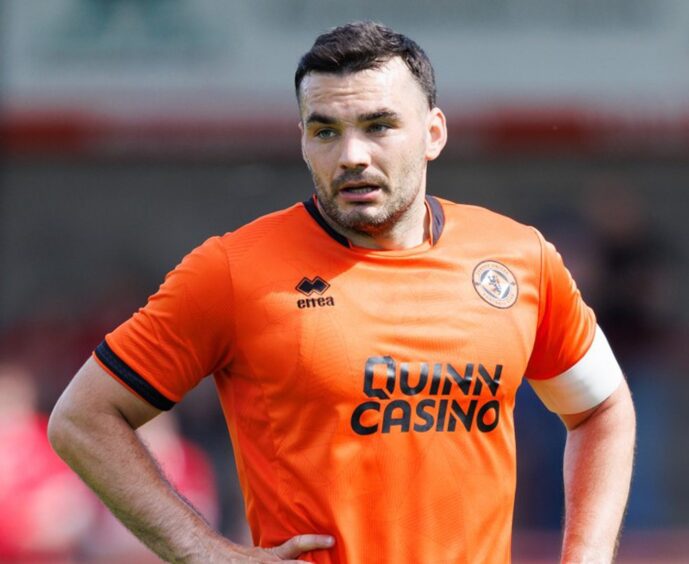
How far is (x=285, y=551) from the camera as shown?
353cm

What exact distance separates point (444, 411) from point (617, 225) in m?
7.18

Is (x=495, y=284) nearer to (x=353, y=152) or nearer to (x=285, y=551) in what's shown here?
(x=353, y=152)

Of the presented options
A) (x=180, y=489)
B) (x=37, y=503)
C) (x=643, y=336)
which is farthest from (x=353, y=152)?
(x=643, y=336)

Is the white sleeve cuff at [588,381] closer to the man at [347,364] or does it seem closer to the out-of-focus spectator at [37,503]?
the man at [347,364]

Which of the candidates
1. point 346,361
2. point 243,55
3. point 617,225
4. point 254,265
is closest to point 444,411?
point 346,361

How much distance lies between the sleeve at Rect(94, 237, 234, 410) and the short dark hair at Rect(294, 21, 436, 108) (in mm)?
511

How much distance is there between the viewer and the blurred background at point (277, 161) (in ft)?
32.8

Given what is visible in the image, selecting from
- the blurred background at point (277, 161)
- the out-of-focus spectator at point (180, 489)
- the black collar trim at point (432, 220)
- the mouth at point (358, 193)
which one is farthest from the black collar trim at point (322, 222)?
the blurred background at point (277, 161)

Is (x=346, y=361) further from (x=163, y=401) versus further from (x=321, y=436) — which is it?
(x=163, y=401)

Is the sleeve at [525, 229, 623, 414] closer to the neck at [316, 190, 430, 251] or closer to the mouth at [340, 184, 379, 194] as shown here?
the neck at [316, 190, 430, 251]

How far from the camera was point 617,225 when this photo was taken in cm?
1057

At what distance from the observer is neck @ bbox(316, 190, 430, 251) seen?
3.74m

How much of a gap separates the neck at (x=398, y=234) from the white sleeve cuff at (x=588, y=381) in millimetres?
502

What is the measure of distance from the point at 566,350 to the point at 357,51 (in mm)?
893
